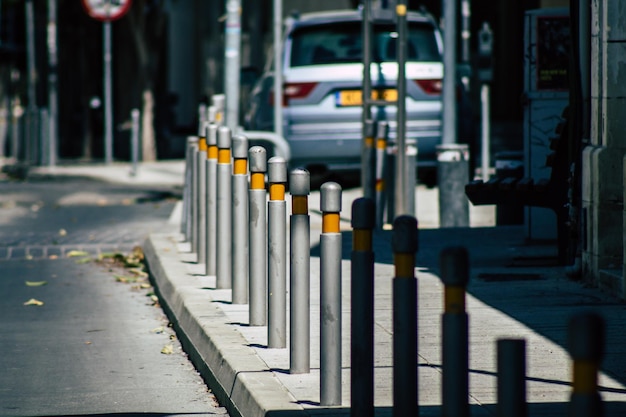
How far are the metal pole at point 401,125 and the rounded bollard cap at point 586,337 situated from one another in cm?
894

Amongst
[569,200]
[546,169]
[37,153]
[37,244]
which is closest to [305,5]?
[37,153]

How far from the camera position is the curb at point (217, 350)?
17.7ft

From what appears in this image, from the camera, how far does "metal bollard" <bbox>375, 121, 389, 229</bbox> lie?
11.8 meters

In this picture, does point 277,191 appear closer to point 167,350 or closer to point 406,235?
point 167,350

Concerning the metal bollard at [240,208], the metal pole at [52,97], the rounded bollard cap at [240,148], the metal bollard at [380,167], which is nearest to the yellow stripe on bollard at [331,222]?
the metal bollard at [240,208]

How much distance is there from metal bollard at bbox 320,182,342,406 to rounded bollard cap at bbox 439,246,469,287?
1590 mm

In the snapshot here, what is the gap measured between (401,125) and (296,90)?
11.3 ft

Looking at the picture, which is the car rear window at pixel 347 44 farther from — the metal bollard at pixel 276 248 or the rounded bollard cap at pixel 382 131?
the metal bollard at pixel 276 248

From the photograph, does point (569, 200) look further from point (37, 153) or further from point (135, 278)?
point (37, 153)

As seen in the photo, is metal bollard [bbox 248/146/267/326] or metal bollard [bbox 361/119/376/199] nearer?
metal bollard [bbox 248/146/267/326]

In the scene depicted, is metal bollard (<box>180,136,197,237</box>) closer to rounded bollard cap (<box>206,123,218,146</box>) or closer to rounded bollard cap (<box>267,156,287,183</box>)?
rounded bollard cap (<box>206,123,218,146</box>)

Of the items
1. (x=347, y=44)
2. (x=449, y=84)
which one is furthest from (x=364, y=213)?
(x=347, y=44)

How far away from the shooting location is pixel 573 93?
8680 mm

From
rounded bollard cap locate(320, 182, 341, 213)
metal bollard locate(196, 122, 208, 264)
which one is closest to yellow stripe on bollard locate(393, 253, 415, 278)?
rounded bollard cap locate(320, 182, 341, 213)
